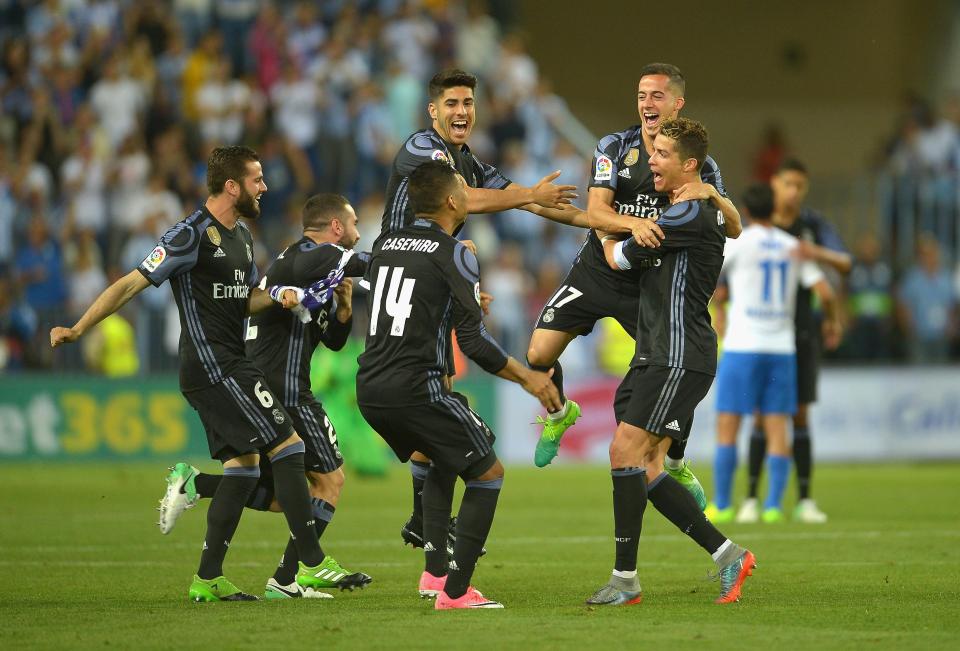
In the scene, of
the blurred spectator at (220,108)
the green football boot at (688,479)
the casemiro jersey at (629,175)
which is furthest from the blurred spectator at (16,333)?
the casemiro jersey at (629,175)

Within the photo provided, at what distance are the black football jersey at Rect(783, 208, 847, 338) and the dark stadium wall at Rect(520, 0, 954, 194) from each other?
48.0 feet

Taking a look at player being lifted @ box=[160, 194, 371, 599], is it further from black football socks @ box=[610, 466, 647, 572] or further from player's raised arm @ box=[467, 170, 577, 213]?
black football socks @ box=[610, 466, 647, 572]

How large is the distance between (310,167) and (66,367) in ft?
14.5

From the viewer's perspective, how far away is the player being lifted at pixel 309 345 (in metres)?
8.66

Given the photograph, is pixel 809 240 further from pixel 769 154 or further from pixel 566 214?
pixel 769 154

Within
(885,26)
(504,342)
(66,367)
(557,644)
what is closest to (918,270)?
(504,342)

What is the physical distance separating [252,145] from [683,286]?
47.0ft

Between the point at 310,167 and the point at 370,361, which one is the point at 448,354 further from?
the point at 310,167

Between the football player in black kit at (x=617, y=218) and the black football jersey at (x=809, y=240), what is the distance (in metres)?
4.43

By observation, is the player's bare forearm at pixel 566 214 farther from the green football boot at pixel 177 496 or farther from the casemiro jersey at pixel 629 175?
the green football boot at pixel 177 496

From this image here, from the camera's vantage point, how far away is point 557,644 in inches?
254

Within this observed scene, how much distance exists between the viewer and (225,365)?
8242 millimetres

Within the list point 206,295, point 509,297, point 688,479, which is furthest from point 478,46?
point 206,295

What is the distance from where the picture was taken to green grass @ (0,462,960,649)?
22.2 ft
